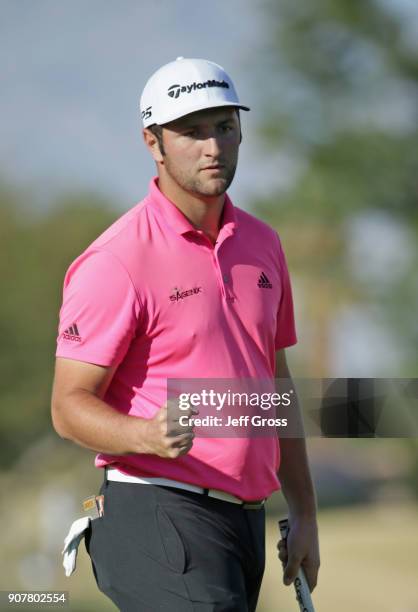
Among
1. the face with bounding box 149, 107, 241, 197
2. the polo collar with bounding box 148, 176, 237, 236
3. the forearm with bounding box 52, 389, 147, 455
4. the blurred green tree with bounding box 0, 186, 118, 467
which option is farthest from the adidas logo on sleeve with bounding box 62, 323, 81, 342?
Answer: the blurred green tree with bounding box 0, 186, 118, 467

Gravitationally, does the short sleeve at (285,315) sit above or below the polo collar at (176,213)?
below

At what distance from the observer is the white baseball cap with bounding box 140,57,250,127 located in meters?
3.17

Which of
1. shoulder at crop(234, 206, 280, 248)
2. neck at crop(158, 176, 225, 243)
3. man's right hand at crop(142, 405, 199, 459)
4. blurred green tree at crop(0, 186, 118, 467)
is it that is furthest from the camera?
blurred green tree at crop(0, 186, 118, 467)

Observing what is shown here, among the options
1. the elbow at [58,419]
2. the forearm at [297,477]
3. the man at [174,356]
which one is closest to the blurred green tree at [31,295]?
the forearm at [297,477]

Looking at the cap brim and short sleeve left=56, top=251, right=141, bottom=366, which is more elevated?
the cap brim

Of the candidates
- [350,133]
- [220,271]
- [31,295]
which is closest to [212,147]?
[220,271]

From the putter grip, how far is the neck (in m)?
0.90

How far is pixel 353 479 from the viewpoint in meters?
43.9

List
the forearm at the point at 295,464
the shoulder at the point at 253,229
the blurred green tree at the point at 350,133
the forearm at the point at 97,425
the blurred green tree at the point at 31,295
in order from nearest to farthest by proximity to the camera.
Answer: the forearm at the point at 97,425 < the shoulder at the point at 253,229 < the forearm at the point at 295,464 < the blurred green tree at the point at 350,133 < the blurred green tree at the point at 31,295

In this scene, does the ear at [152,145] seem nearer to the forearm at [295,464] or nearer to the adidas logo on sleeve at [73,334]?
the adidas logo on sleeve at [73,334]

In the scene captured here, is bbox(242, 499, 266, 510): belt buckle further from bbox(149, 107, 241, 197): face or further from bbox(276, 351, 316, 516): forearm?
bbox(149, 107, 241, 197): face

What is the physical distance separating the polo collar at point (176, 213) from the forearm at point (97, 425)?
521 millimetres

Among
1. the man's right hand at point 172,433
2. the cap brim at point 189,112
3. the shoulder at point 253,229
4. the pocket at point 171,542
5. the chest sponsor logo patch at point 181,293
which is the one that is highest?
the cap brim at point 189,112

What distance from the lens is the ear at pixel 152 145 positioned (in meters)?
3.31
